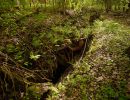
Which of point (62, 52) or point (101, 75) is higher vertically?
point (62, 52)

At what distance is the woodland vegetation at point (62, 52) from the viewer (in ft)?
21.7

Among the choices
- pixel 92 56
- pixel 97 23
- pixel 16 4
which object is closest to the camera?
pixel 92 56

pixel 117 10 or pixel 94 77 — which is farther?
pixel 117 10

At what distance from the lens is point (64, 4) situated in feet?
43.0

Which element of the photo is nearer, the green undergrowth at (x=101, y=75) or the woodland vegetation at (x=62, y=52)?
the woodland vegetation at (x=62, y=52)

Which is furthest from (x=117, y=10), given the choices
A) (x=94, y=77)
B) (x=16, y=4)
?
(x=94, y=77)

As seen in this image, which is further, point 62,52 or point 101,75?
point 62,52

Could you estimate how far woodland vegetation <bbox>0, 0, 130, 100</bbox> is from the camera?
660 centimetres

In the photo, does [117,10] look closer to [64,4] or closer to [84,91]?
[64,4]

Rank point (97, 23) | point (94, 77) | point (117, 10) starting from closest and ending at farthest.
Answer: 1. point (94, 77)
2. point (97, 23)
3. point (117, 10)

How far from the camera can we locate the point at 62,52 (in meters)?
8.88

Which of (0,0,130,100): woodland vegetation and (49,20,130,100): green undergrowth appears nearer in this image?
(0,0,130,100): woodland vegetation

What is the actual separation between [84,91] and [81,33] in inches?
155

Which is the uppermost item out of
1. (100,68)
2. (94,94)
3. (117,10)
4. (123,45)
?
(117,10)
